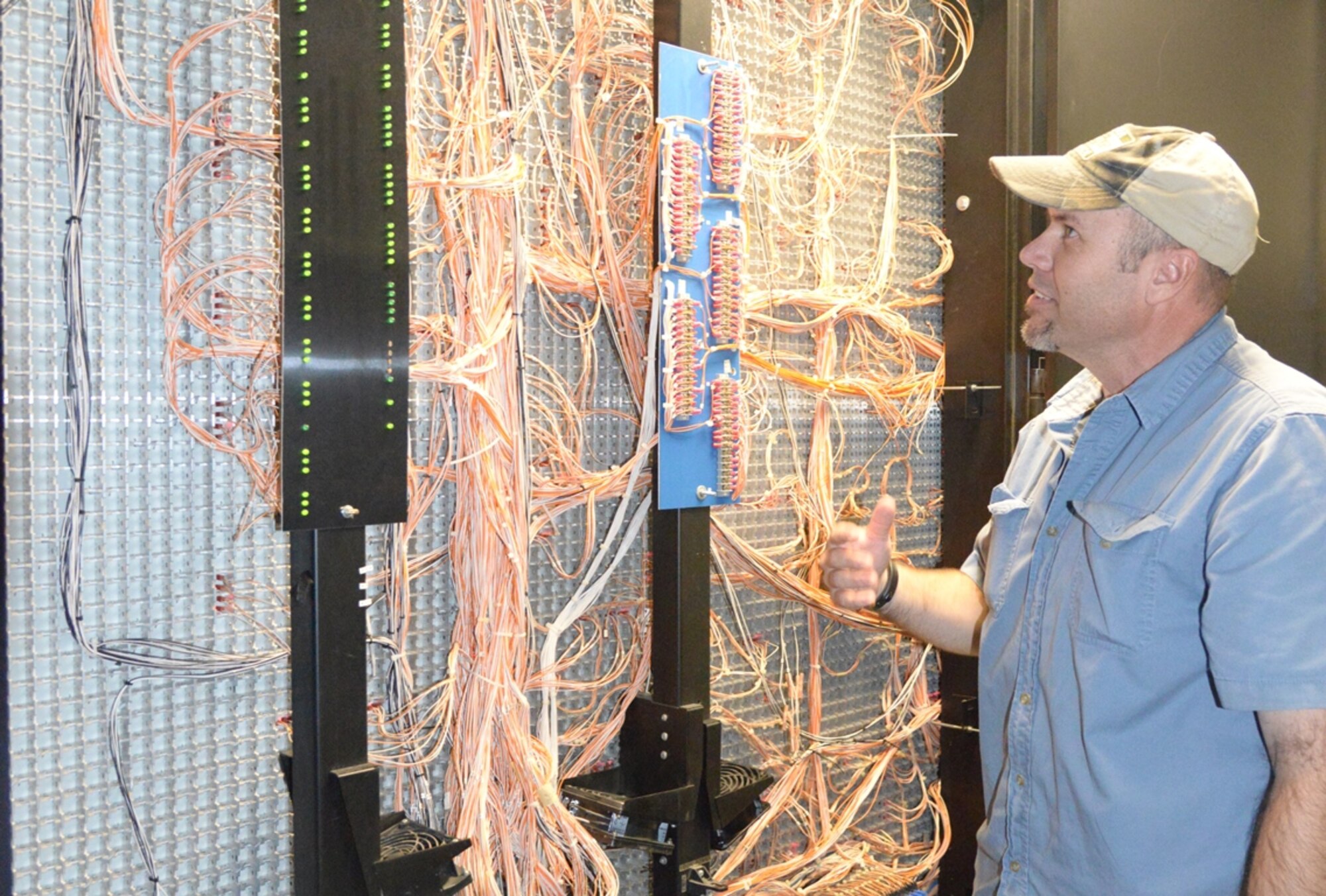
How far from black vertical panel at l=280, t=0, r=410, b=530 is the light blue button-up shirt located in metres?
0.97

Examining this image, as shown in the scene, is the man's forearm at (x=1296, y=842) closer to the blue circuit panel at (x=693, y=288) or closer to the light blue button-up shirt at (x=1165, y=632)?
the light blue button-up shirt at (x=1165, y=632)

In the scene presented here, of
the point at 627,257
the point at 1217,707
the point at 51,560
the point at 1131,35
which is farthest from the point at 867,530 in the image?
the point at 1131,35

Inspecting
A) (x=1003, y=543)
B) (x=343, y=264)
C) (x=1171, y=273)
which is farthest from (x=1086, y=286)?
A: (x=343, y=264)

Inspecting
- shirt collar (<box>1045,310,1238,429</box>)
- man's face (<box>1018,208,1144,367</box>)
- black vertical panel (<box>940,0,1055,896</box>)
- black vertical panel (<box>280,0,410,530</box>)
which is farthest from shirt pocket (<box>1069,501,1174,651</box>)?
black vertical panel (<box>940,0,1055,896</box>)

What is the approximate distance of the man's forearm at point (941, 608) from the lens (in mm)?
1800

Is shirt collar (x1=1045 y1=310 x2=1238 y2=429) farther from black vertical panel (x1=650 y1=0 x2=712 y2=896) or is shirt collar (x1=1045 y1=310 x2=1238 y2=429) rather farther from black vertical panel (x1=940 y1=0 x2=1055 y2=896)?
black vertical panel (x1=940 y1=0 x2=1055 y2=896)

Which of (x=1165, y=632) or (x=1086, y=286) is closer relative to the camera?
(x=1165, y=632)

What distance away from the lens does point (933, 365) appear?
9.09 ft

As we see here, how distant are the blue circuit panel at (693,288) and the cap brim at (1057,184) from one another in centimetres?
56

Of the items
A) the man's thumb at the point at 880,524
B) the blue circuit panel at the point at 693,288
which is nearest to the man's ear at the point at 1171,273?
the man's thumb at the point at 880,524

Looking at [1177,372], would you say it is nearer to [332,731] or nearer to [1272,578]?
[1272,578]

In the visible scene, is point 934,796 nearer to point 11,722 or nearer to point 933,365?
point 933,365

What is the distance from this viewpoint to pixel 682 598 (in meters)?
1.98

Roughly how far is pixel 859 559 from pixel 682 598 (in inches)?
16.2
